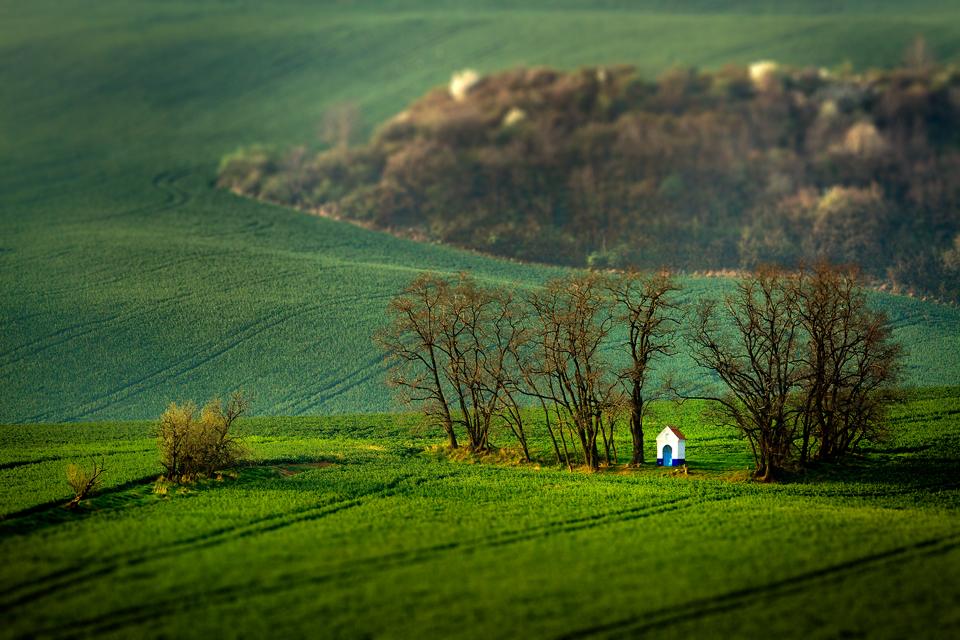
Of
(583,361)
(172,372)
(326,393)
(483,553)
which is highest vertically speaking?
(583,361)

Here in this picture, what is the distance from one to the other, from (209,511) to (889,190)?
4045 inches

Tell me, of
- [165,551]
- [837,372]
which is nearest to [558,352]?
[837,372]

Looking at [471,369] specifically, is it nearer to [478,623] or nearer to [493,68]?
[478,623]

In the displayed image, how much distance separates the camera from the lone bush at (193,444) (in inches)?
1467

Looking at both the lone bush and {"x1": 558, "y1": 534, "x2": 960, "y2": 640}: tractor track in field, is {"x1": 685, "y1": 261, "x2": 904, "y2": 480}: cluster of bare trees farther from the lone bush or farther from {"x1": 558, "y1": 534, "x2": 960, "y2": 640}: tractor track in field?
the lone bush

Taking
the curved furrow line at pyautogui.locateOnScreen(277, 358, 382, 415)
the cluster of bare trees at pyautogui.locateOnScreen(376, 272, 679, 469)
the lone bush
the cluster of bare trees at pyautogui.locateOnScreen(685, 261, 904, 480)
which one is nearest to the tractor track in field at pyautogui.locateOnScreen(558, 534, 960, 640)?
the cluster of bare trees at pyautogui.locateOnScreen(685, 261, 904, 480)

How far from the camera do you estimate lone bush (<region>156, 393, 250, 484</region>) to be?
3725 centimetres

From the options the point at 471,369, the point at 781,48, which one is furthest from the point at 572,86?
the point at 471,369

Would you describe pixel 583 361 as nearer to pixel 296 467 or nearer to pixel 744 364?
pixel 744 364

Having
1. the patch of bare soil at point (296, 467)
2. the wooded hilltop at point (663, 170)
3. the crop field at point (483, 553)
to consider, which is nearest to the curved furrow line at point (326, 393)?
the patch of bare soil at point (296, 467)

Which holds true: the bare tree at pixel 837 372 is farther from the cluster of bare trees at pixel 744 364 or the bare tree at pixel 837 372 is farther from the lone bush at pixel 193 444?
the lone bush at pixel 193 444

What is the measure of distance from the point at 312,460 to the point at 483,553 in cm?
2103

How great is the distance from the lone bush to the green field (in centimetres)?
145

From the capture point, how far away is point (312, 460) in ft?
148
